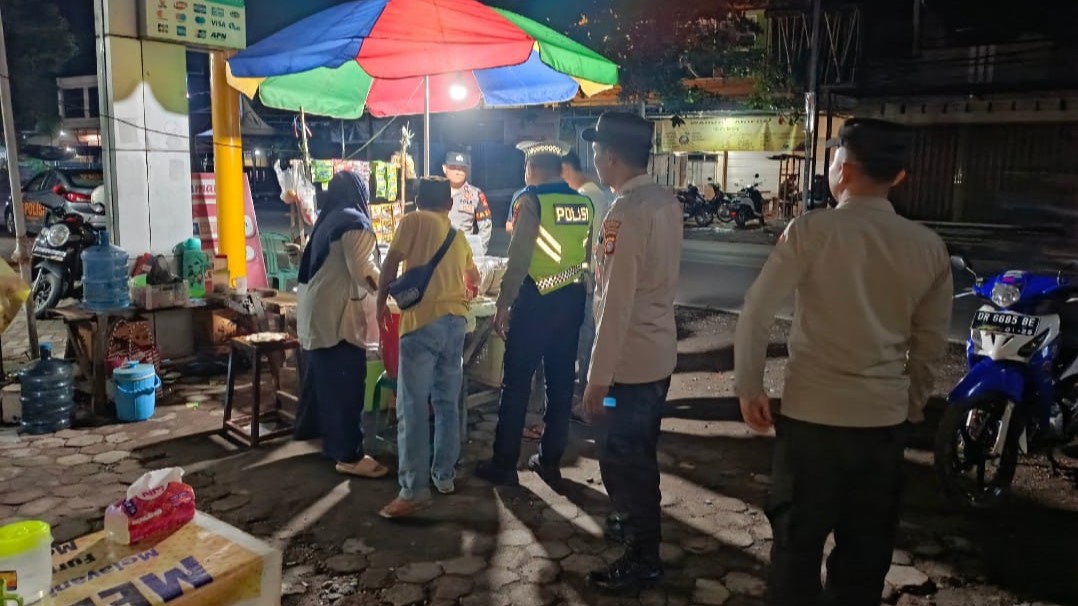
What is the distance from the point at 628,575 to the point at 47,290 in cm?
880

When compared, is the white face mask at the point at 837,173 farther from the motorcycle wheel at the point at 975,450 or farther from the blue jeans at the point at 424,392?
the motorcycle wheel at the point at 975,450

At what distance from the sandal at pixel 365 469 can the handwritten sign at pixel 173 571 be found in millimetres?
2642

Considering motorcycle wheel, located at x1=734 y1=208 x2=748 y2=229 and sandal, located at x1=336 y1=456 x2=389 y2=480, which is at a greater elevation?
motorcycle wheel, located at x1=734 y1=208 x2=748 y2=229

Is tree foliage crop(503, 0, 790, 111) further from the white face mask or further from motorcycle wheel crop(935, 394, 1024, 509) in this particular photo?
the white face mask

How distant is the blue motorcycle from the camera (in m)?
4.51

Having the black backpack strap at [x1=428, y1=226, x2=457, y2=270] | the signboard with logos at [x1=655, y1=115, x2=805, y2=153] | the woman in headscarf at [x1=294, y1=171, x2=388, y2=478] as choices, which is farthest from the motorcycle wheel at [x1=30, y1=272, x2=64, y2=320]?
the signboard with logos at [x1=655, y1=115, x2=805, y2=153]

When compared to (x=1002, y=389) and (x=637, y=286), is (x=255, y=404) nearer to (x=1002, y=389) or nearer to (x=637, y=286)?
(x=637, y=286)

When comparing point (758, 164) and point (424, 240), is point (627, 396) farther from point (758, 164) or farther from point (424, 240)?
point (758, 164)

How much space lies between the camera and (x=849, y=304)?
253cm

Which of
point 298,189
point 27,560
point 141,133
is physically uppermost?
point 141,133

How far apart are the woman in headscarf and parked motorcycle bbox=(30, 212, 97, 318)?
619 centimetres

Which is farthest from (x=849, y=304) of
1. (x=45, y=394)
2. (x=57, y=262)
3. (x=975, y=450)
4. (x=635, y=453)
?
(x=57, y=262)

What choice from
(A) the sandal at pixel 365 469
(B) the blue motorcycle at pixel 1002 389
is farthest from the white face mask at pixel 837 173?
(A) the sandal at pixel 365 469

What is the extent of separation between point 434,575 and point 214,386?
401 cm
